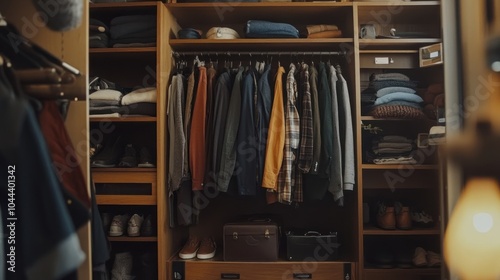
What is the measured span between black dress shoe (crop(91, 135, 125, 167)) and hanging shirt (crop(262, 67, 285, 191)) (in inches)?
31.3

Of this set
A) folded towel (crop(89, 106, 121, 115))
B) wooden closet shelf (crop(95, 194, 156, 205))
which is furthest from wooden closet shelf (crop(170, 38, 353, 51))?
wooden closet shelf (crop(95, 194, 156, 205))

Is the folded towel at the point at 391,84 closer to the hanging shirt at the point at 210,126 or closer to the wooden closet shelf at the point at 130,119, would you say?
the hanging shirt at the point at 210,126

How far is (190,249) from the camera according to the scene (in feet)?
6.63

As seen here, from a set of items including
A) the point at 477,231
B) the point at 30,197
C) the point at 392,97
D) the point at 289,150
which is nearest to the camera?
the point at 477,231

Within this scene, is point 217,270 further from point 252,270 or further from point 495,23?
point 495,23

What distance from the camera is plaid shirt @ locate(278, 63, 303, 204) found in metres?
1.89

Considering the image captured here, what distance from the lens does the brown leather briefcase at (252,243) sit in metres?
1.94

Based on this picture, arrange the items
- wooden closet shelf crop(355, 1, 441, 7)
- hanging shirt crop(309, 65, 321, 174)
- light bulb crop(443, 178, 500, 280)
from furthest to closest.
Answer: wooden closet shelf crop(355, 1, 441, 7) < hanging shirt crop(309, 65, 321, 174) < light bulb crop(443, 178, 500, 280)

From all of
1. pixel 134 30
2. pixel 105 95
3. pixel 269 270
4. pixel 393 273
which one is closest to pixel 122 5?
pixel 134 30

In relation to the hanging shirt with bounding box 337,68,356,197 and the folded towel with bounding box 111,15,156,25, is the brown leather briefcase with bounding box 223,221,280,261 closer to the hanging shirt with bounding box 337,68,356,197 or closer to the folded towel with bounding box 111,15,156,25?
the hanging shirt with bounding box 337,68,356,197

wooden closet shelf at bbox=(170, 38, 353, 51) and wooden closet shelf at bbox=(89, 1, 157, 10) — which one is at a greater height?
wooden closet shelf at bbox=(89, 1, 157, 10)

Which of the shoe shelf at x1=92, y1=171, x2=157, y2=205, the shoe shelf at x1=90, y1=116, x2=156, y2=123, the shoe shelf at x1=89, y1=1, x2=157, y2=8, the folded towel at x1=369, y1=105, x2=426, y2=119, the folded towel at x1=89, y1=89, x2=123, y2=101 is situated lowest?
the shoe shelf at x1=92, y1=171, x2=157, y2=205

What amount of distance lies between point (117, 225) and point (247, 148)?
30.7 inches

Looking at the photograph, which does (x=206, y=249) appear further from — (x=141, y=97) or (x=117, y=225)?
Result: (x=141, y=97)
